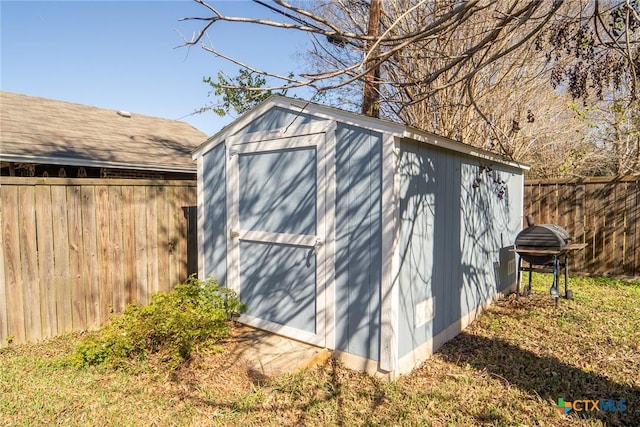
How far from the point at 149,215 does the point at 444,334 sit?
3.72m

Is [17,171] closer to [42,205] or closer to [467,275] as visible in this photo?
[42,205]

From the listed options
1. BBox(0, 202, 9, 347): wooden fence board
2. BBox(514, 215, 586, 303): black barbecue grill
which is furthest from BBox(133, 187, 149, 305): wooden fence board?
BBox(514, 215, 586, 303): black barbecue grill

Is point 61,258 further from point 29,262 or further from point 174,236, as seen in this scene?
point 174,236

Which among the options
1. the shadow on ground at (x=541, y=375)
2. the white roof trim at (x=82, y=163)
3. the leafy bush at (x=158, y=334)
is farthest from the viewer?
the white roof trim at (x=82, y=163)

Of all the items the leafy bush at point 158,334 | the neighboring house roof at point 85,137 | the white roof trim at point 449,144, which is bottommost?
the leafy bush at point 158,334

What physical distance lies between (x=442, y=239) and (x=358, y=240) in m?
1.08

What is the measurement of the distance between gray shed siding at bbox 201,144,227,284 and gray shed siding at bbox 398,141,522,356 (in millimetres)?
2154

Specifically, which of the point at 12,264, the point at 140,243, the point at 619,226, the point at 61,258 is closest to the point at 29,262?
the point at 12,264

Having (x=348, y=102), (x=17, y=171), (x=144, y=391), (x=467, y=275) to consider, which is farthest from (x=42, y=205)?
(x=348, y=102)

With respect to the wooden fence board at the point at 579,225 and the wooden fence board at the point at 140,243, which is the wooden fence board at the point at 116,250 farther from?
the wooden fence board at the point at 579,225

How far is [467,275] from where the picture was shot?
4.62 m

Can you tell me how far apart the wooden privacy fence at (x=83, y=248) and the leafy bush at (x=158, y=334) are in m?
0.68

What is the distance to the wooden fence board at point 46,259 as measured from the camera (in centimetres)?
403

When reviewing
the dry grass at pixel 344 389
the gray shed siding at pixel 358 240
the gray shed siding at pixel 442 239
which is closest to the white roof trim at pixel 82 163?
the dry grass at pixel 344 389
